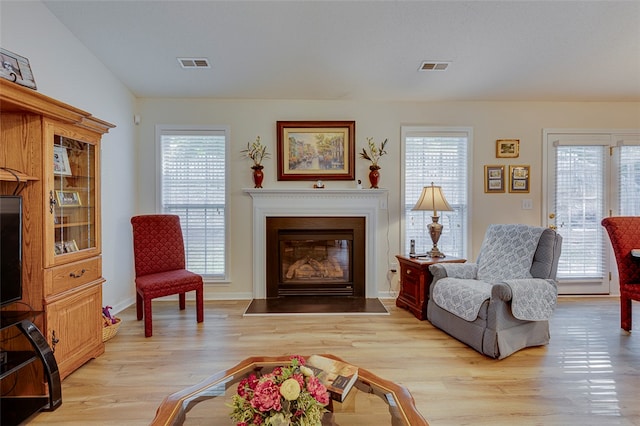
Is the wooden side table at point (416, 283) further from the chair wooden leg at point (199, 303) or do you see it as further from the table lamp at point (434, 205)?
the chair wooden leg at point (199, 303)

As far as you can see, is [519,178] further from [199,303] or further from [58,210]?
[58,210]

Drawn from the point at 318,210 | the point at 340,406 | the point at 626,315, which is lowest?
the point at 626,315

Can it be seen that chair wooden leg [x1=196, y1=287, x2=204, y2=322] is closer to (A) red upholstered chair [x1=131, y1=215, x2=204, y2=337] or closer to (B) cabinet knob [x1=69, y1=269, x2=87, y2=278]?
(A) red upholstered chair [x1=131, y1=215, x2=204, y2=337]

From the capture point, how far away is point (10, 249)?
1774mm

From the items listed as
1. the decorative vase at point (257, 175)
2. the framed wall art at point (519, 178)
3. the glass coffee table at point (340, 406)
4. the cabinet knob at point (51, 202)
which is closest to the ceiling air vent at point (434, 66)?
the framed wall art at point (519, 178)

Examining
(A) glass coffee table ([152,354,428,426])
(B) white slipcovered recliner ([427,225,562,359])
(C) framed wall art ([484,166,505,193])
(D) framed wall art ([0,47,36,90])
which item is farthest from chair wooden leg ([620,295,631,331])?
(D) framed wall art ([0,47,36,90])

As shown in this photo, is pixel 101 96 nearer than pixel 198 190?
Yes

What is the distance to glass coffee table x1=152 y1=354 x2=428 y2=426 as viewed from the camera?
123 centimetres

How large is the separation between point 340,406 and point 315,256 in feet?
8.90

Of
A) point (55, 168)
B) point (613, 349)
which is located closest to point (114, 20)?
point (55, 168)

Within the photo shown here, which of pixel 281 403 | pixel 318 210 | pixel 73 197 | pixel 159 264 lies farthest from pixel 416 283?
pixel 73 197

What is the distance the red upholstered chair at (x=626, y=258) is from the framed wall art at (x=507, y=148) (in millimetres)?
1315

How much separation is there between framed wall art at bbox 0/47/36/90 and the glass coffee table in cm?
202

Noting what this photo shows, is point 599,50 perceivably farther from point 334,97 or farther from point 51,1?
point 51,1
